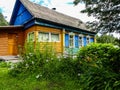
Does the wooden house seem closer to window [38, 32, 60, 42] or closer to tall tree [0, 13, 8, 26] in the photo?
window [38, 32, 60, 42]

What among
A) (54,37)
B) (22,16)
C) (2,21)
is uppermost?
(2,21)

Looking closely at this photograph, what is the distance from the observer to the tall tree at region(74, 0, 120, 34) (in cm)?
656

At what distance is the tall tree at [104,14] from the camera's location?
656 centimetres

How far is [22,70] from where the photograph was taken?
24.5 ft

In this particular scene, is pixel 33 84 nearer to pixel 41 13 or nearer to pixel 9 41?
pixel 9 41

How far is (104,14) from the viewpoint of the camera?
273 inches

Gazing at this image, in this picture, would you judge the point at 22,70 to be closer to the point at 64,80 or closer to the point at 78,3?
the point at 64,80

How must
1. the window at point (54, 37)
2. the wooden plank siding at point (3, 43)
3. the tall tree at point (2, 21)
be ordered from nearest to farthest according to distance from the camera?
the wooden plank siding at point (3, 43), the window at point (54, 37), the tall tree at point (2, 21)

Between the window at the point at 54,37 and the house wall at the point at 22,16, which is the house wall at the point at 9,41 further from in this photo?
the window at the point at 54,37

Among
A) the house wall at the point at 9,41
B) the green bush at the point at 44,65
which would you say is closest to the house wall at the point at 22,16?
the house wall at the point at 9,41

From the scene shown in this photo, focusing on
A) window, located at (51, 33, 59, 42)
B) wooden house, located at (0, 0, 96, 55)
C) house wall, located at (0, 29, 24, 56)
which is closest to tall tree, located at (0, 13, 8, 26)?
wooden house, located at (0, 0, 96, 55)

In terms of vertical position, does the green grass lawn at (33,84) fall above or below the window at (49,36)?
below

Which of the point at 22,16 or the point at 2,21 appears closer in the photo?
the point at 22,16

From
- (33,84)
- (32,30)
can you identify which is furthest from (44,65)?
(32,30)
